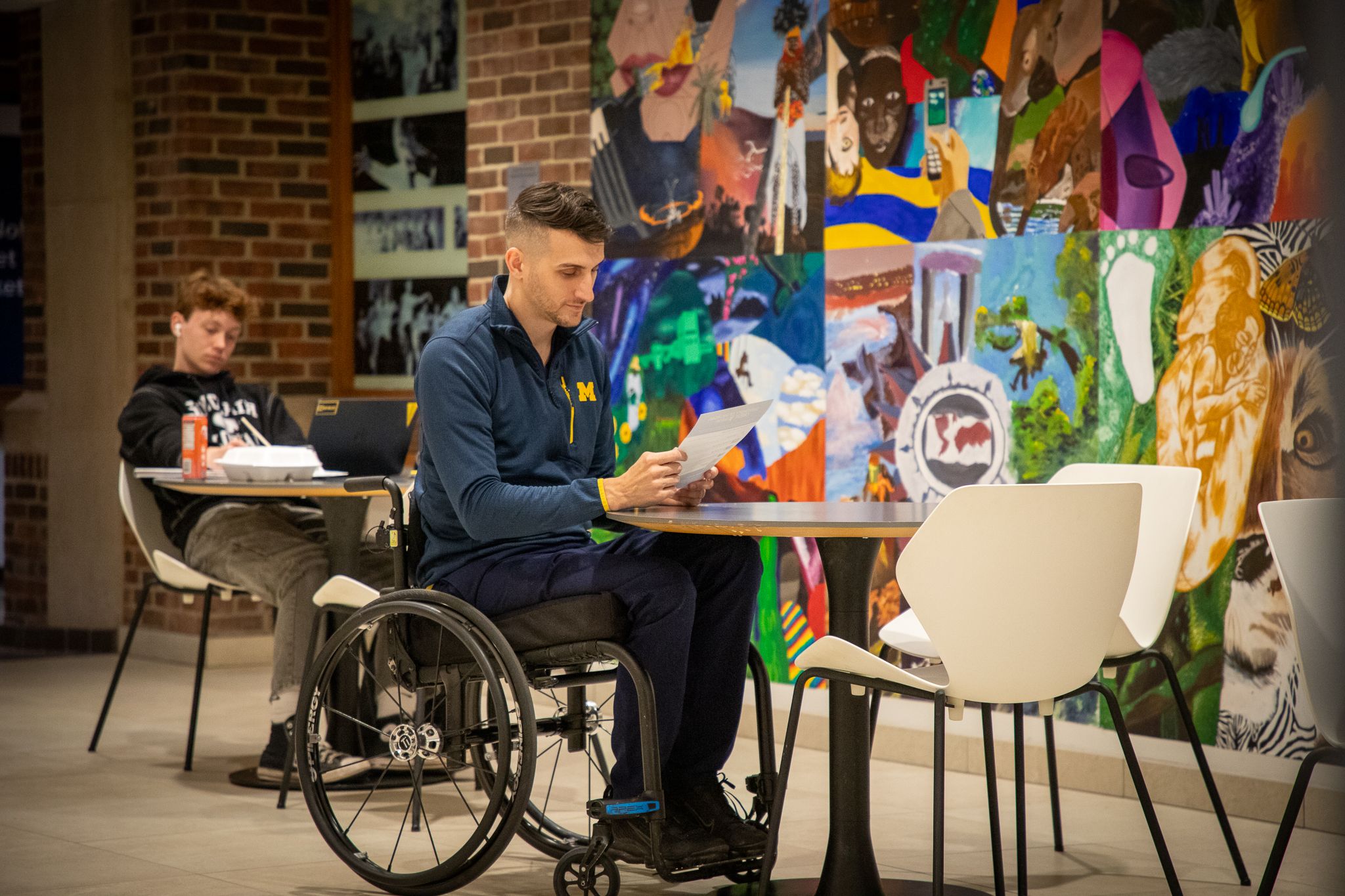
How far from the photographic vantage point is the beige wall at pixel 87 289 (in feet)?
22.1

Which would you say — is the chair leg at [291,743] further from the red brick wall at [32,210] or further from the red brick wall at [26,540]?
the red brick wall at [32,210]

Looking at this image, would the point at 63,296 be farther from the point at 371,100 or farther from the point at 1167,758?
the point at 1167,758

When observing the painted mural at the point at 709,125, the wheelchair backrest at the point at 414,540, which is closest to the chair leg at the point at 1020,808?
the wheelchair backrest at the point at 414,540

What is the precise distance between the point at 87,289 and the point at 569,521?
4570 millimetres

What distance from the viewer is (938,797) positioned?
2584mm

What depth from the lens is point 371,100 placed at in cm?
673

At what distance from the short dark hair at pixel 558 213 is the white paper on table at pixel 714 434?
495 millimetres

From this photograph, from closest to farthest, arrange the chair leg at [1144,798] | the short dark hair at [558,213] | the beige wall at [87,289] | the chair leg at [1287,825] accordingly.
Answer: the chair leg at [1287,825]
the chair leg at [1144,798]
the short dark hair at [558,213]
the beige wall at [87,289]

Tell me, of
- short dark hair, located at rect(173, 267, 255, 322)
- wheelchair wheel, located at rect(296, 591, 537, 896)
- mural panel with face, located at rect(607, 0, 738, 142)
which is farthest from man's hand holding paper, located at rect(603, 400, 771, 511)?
mural panel with face, located at rect(607, 0, 738, 142)

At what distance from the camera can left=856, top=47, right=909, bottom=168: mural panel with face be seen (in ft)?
15.1

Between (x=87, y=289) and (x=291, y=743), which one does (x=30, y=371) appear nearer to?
(x=87, y=289)

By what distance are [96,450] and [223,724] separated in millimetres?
1963

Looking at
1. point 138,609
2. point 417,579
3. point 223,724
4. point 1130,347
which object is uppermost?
point 1130,347

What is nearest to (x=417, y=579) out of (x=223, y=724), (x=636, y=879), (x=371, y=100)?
(x=636, y=879)
